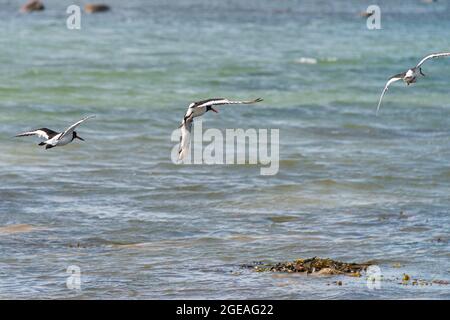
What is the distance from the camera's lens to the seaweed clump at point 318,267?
15719 mm

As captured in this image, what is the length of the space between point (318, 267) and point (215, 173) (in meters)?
8.81

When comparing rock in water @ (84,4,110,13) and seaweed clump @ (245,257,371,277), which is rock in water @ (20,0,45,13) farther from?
seaweed clump @ (245,257,371,277)

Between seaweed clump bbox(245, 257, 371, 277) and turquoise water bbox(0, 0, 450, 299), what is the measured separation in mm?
330

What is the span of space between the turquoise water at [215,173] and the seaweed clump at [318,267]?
13.0 inches

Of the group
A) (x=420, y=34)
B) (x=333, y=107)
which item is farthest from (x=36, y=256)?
(x=420, y=34)

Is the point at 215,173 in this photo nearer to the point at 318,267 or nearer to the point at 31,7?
the point at 318,267

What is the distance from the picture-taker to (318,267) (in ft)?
51.9

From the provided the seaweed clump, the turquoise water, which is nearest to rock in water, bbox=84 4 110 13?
the turquoise water

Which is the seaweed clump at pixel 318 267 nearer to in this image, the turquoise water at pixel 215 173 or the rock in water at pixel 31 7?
the turquoise water at pixel 215 173

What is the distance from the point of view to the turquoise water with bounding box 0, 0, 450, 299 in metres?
16.2

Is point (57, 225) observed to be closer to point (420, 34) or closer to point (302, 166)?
point (302, 166)

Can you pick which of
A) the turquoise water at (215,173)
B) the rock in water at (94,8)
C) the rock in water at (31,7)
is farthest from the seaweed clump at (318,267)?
the rock in water at (94,8)

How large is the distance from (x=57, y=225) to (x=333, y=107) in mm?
16872
